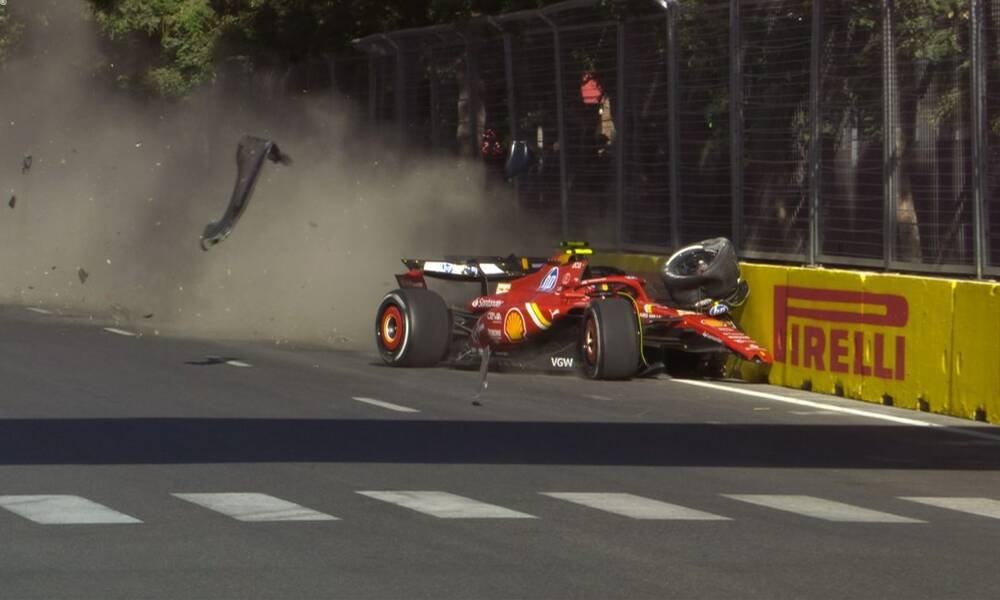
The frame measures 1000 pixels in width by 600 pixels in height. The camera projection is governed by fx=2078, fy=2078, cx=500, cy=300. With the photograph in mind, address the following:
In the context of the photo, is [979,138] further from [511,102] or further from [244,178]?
[511,102]

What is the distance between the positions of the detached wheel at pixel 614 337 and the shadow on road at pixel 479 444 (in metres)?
3.08

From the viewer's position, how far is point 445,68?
2708 cm

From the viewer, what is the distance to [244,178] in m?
20.5

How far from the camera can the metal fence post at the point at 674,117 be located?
20953 mm

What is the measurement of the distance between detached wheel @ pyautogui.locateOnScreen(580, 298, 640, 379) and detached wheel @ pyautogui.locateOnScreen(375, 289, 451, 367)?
1.62 m

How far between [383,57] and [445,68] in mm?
2485

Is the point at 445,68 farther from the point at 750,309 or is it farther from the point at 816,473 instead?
the point at 816,473

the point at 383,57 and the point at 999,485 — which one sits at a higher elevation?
the point at 383,57

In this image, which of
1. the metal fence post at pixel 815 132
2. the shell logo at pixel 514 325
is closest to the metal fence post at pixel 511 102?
the metal fence post at pixel 815 132

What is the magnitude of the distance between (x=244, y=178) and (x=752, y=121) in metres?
5.02

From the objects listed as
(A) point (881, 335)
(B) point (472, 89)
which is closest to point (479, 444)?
(A) point (881, 335)

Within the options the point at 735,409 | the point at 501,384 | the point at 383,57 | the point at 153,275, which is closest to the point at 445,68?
the point at 383,57

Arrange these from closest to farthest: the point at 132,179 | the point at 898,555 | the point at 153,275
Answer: the point at 898,555, the point at 153,275, the point at 132,179

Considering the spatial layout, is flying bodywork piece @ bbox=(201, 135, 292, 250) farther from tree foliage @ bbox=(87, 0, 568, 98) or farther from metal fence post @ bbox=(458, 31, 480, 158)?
tree foliage @ bbox=(87, 0, 568, 98)
